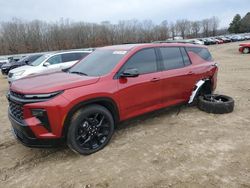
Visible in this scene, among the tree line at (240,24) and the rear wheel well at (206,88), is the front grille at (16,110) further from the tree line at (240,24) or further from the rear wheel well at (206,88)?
the tree line at (240,24)

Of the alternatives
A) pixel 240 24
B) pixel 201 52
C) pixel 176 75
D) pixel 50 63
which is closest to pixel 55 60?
pixel 50 63

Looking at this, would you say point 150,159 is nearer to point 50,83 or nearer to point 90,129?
point 90,129

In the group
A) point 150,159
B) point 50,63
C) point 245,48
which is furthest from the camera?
point 245,48

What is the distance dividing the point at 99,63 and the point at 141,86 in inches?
36.0

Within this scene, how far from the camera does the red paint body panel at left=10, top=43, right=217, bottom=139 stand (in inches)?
135

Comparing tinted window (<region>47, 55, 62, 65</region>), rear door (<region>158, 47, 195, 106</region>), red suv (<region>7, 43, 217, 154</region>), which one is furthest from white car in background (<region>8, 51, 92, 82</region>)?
red suv (<region>7, 43, 217, 154</region>)

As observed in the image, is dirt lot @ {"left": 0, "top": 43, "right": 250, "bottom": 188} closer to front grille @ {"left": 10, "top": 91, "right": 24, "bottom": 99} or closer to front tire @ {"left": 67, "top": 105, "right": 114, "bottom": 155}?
front tire @ {"left": 67, "top": 105, "right": 114, "bottom": 155}

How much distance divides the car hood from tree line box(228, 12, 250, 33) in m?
92.8

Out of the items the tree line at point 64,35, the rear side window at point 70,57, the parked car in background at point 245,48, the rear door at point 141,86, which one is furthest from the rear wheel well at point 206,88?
the tree line at point 64,35

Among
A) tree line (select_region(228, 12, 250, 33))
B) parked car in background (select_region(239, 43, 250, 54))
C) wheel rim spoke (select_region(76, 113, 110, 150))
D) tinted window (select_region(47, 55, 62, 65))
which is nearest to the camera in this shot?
wheel rim spoke (select_region(76, 113, 110, 150))

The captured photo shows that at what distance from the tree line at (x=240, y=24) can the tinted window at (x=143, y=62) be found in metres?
91.4

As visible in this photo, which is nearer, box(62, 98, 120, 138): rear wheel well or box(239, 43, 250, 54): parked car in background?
box(62, 98, 120, 138): rear wheel well

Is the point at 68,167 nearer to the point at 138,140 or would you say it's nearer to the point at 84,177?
the point at 84,177

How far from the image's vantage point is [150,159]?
3.63 meters
